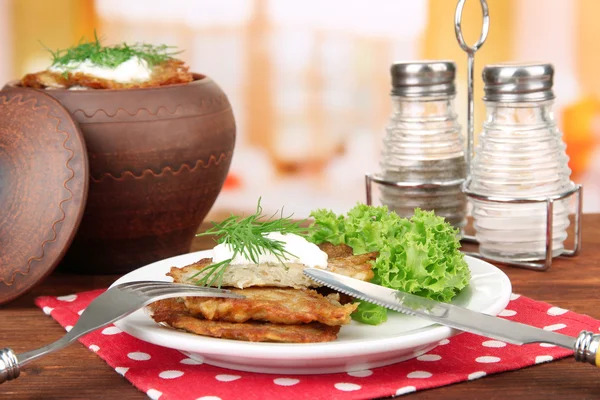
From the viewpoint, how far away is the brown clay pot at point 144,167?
151 centimetres

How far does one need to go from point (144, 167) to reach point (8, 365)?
64 cm

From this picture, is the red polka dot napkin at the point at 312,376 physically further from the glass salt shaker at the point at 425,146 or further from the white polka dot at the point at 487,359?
the glass salt shaker at the point at 425,146

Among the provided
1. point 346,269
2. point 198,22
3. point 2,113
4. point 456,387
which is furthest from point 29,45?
point 456,387

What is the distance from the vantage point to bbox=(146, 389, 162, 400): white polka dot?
38.0 inches

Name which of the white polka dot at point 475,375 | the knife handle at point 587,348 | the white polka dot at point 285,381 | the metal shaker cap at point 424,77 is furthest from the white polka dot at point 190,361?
the metal shaker cap at point 424,77

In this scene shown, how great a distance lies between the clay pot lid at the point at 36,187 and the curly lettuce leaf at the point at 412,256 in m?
0.46

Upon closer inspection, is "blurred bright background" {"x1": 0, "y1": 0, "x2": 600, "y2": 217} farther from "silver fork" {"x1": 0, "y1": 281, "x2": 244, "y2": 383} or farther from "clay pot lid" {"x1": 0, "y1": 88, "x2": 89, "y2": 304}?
"silver fork" {"x1": 0, "y1": 281, "x2": 244, "y2": 383}

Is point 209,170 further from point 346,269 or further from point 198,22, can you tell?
point 198,22

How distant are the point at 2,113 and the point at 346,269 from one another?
709 millimetres

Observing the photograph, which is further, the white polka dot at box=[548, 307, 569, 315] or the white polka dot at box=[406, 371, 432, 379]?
the white polka dot at box=[548, 307, 569, 315]

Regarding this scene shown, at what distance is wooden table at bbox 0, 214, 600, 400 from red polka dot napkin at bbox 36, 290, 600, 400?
0.01m

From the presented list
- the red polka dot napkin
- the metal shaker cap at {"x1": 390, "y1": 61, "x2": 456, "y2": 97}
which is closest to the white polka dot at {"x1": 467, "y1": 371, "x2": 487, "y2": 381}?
the red polka dot napkin

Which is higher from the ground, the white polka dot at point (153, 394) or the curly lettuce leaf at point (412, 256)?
the curly lettuce leaf at point (412, 256)

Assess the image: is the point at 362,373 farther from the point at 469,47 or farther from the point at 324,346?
the point at 469,47
